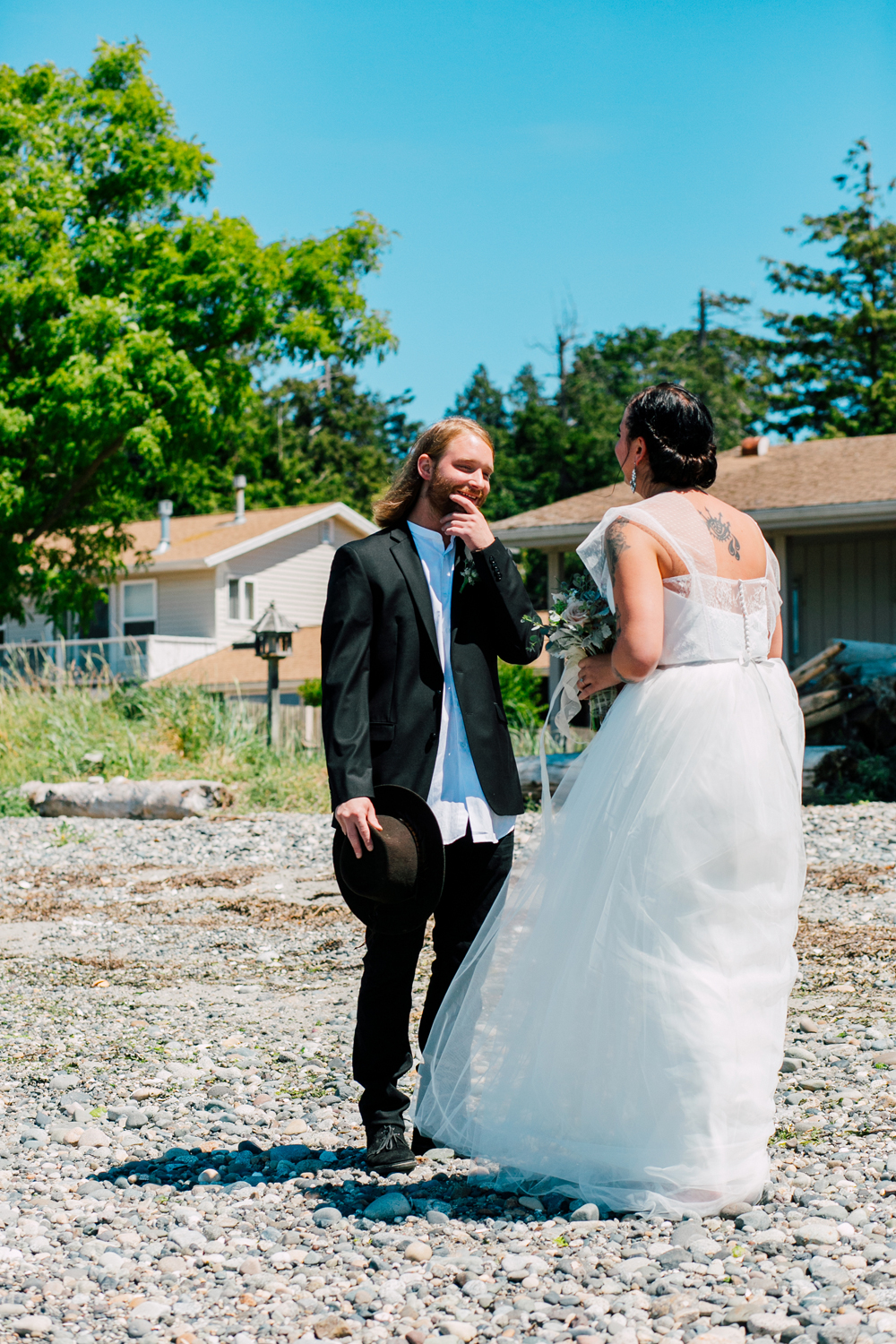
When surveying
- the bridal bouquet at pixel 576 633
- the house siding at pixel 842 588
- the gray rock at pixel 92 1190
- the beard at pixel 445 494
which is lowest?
the gray rock at pixel 92 1190

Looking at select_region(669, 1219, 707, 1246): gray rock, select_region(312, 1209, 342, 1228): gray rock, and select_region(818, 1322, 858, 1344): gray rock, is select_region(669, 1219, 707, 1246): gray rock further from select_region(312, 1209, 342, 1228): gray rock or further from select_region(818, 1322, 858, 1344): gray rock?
select_region(312, 1209, 342, 1228): gray rock

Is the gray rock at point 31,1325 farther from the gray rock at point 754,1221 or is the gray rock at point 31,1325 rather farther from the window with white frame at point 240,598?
the window with white frame at point 240,598

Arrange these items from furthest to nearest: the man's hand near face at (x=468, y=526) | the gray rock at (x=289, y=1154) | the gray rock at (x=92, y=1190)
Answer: the gray rock at (x=289, y=1154) < the man's hand near face at (x=468, y=526) < the gray rock at (x=92, y=1190)

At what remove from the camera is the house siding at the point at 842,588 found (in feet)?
54.0

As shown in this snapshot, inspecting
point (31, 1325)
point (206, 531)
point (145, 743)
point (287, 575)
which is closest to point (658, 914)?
point (31, 1325)

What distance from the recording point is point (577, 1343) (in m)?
2.34

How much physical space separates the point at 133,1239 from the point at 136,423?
1563 cm

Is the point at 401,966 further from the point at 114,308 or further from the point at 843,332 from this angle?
the point at 843,332

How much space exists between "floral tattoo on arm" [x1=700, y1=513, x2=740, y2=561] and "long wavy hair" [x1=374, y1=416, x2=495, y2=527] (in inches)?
26.9

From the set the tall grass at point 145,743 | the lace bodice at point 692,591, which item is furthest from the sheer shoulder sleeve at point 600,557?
the tall grass at point 145,743

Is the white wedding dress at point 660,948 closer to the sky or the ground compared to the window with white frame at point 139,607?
closer to the ground

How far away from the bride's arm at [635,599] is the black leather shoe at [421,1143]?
1458 millimetres

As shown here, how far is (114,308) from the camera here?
1692 centimetres

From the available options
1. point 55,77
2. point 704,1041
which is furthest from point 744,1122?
point 55,77
